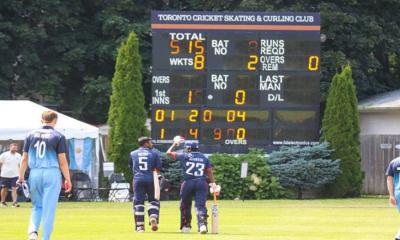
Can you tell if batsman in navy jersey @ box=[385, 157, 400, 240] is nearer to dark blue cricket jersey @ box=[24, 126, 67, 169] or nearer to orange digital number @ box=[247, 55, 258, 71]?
dark blue cricket jersey @ box=[24, 126, 67, 169]

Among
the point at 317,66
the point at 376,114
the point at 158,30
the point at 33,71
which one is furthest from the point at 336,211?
the point at 33,71

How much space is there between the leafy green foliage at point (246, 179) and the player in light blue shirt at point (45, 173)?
20172 mm

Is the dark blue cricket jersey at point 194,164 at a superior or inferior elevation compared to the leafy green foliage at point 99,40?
inferior

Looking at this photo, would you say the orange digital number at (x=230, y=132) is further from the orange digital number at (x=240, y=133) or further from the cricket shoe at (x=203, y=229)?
the cricket shoe at (x=203, y=229)

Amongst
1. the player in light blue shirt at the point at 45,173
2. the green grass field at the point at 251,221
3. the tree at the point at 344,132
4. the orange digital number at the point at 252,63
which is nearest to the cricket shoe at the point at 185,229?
the green grass field at the point at 251,221

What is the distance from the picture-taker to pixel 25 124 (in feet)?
114

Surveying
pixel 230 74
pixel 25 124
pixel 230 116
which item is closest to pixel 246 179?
pixel 230 116

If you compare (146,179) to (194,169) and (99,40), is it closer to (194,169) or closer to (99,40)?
(194,169)

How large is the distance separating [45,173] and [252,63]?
1925 centimetres

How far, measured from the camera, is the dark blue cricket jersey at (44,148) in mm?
15812

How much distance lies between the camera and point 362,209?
30.5 meters

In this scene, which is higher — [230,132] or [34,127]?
[34,127]

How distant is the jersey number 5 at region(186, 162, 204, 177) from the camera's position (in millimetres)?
21031

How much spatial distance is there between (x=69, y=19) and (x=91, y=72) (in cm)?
259
